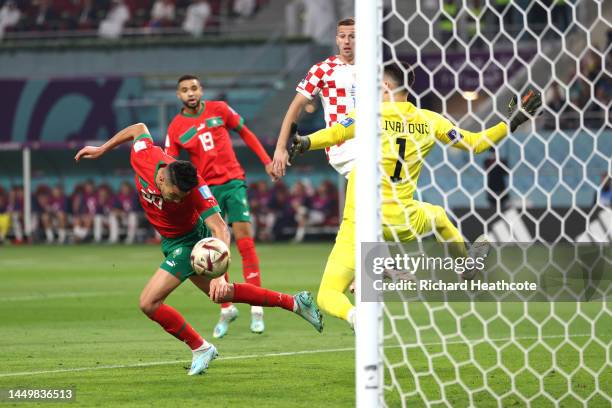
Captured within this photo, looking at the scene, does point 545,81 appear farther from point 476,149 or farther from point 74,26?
point 476,149

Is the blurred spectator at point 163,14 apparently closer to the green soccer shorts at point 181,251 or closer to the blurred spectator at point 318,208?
the blurred spectator at point 318,208

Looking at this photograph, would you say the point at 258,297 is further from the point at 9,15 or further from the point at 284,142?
the point at 9,15

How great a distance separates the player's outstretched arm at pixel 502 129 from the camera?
21.6 ft

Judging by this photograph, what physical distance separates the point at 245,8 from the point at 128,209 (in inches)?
281

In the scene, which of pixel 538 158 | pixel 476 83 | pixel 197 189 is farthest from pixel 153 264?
pixel 197 189

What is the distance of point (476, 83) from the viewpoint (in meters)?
24.2

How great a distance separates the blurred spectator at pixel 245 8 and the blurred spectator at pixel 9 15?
237 inches

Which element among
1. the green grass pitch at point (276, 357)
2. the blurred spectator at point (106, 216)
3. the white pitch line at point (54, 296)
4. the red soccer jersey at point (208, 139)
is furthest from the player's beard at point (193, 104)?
the blurred spectator at point (106, 216)

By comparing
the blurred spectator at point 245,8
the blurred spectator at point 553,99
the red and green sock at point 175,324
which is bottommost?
the blurred spectator at point 553,99

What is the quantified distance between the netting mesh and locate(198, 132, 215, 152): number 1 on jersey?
6.43 ft

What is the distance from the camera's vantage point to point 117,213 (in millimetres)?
26156

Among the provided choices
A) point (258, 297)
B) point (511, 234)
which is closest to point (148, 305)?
point (258, 297)

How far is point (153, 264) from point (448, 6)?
815cm

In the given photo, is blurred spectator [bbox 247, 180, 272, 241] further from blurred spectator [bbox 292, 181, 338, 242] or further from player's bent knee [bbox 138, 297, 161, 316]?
player's bent knee [bbox 138, 297, 161, 316]
